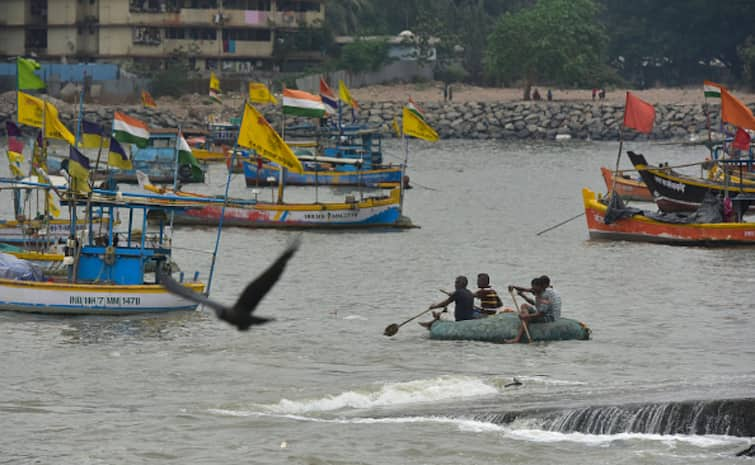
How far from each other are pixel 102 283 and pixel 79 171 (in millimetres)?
2027

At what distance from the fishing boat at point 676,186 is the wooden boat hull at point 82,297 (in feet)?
69.5

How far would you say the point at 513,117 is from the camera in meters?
95.2

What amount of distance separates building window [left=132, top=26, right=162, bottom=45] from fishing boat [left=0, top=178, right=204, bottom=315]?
69.7 meters

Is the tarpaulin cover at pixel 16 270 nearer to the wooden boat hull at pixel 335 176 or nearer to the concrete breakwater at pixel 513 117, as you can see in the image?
the wooden boat hull at pixel 335 176

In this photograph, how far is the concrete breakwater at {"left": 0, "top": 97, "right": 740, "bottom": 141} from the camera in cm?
9194

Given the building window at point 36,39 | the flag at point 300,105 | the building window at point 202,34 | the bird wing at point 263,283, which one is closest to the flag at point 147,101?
the building window at point 202,34

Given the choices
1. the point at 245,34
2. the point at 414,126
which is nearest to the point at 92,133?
the point at 414,126

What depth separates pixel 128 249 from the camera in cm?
2623

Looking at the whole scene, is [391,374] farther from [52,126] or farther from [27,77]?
[27,77]

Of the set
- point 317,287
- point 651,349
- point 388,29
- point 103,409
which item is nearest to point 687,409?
point 651,349

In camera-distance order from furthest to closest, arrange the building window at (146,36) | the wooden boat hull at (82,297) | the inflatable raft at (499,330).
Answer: the building window at (146,36) → the wooden boat hull at (82,297) → the inflatable raft at (499,330)

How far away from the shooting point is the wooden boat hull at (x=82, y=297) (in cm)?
2578

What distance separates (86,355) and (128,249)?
315 cm

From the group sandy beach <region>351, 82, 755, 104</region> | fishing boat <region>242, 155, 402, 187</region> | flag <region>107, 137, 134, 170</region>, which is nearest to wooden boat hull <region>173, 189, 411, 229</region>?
flag <region>107, 137, 134, 170</region>
